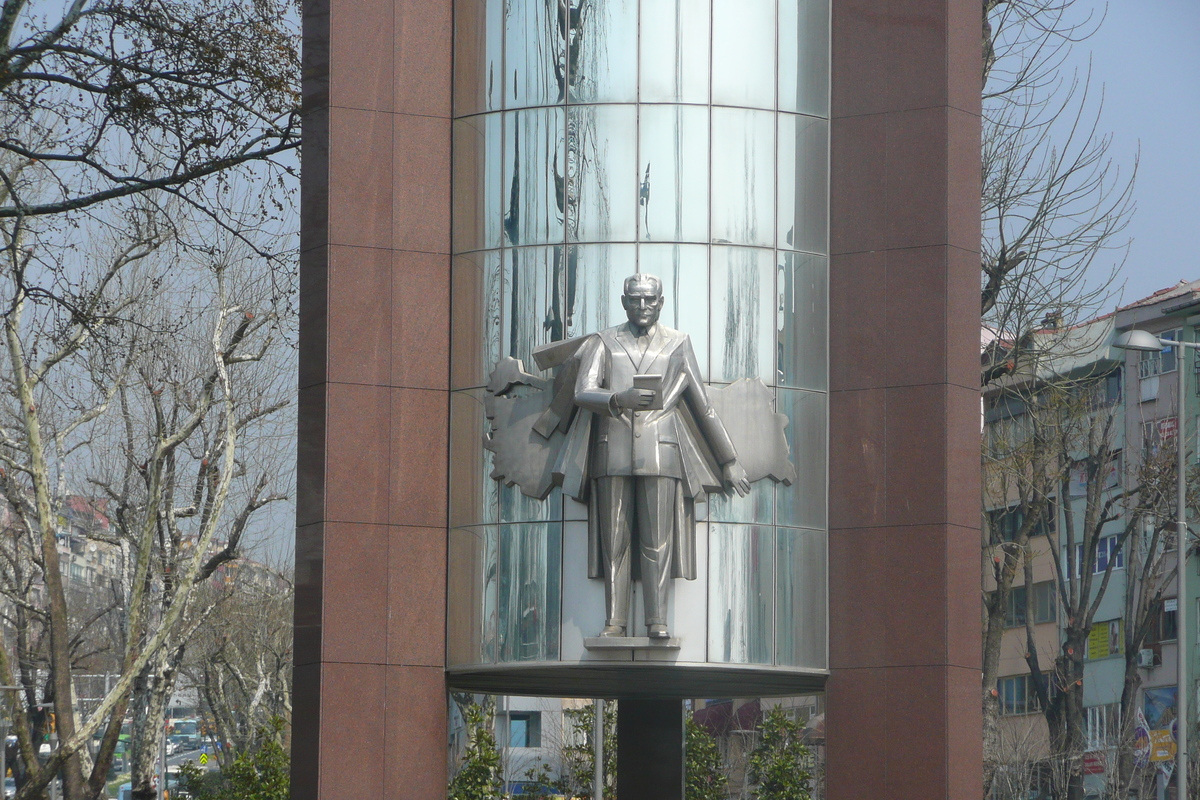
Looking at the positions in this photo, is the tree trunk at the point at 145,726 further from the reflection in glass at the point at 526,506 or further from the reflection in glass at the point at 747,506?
the reflection in glass at the point at 747,506

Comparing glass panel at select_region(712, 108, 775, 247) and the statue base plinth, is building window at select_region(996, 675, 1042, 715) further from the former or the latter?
the statue base plinth

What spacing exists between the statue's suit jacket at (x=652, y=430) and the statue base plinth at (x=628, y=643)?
595 millimetres

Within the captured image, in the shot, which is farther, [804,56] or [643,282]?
[804,56]

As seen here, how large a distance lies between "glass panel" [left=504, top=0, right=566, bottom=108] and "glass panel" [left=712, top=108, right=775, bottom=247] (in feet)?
5.14

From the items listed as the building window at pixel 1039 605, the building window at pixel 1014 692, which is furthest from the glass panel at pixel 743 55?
the building window at pixel 1039 605

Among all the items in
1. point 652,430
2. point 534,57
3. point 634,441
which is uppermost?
point 534,57

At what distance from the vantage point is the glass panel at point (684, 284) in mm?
16516

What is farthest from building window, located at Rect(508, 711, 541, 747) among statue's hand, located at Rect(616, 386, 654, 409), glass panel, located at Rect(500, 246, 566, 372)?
statue's hand, located at Rect(616, 386, 654, 409)

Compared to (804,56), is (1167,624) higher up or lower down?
lower down

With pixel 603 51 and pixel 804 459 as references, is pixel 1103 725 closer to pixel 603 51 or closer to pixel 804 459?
pixel 804 459

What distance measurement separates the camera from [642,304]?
1608cm

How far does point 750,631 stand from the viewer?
1614cm

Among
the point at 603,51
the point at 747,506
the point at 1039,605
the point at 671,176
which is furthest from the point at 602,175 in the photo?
the point at 1039,605

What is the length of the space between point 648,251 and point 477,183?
1864 mm
